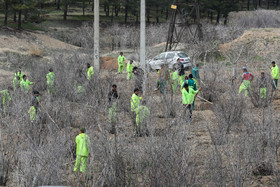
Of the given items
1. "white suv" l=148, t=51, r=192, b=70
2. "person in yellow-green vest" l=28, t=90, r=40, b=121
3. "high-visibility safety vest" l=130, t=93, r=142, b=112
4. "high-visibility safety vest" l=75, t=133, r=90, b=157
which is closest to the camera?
"high-visibility safety vest" l=75, t=133, r=90, b=157

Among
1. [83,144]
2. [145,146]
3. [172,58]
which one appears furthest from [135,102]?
[172,58]

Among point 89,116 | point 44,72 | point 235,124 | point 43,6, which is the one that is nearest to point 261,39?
point 44,72

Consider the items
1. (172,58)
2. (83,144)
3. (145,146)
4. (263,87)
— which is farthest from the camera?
(172,58)

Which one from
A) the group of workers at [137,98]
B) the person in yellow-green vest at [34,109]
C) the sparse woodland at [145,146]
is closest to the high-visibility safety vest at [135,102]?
the group of workers at [137,98]

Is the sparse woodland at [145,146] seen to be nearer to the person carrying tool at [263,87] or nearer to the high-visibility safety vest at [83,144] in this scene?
the high-visibility safety vest at [83,144]

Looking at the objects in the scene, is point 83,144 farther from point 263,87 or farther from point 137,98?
point 263,87

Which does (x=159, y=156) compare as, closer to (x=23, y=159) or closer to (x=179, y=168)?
(x=179, y=168)

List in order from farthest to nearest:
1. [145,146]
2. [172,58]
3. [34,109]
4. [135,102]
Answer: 1. [172,58]
2. [34,109]
3. [135,102]
4. [145,146]

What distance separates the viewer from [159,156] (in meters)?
5.93

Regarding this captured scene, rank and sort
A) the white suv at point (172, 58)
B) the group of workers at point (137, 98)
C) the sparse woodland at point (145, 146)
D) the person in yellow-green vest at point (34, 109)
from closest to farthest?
the sparse woodland at point (145, 146) → the group of workers at point (137, 98) → the person in yellow-green vest at point (34, 109) → the white suv at point (172, 58)

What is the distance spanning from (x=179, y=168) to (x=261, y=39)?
23.6 m

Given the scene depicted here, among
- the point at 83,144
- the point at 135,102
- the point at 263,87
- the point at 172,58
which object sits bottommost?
the point at 83,144

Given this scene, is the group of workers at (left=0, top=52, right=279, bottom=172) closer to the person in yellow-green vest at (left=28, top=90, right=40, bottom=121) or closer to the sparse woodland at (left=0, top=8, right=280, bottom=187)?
the person in yellow-green vest at (left=28, top=90, right=40, bottom=121)

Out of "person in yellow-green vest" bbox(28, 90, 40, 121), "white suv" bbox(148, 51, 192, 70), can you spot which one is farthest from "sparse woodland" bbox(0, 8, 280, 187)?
"white suv" bbox(148, 51, 192, 70)
